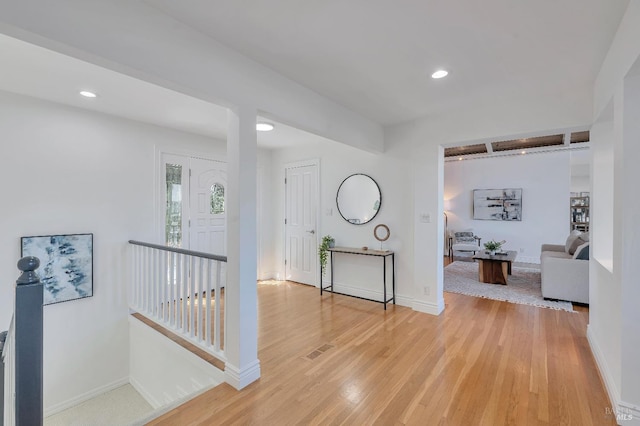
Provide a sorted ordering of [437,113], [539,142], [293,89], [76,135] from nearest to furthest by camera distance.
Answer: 1. [293,89]
2. [76,135]
3. [437,113]
4. [539,142]

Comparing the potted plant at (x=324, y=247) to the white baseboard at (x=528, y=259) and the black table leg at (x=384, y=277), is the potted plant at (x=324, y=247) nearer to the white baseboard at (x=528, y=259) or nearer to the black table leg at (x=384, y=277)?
the black table leg at (x=384, y=277)

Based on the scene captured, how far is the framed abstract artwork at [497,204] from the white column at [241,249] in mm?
7195

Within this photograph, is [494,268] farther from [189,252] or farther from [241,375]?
[189,252]

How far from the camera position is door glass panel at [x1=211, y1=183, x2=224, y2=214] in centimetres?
462

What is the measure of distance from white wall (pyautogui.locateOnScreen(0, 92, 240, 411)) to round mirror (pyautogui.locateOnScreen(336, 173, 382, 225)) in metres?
2.68

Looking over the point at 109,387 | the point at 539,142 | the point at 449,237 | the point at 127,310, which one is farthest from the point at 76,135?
the point at 449,237

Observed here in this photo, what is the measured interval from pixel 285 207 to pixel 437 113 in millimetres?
2991

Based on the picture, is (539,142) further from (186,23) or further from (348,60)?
(186,23)

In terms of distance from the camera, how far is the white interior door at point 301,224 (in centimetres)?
499

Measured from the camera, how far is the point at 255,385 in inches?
85.9

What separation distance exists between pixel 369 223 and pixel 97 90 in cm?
350

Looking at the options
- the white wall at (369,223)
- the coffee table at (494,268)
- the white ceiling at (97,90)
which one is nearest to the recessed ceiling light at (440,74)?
the white wall at (369,223)

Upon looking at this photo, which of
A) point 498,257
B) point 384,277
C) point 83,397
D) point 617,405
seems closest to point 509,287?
point 498,257

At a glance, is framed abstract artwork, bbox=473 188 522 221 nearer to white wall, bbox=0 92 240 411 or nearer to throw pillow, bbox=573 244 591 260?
throw pillow, bbox=573 244 591 260
